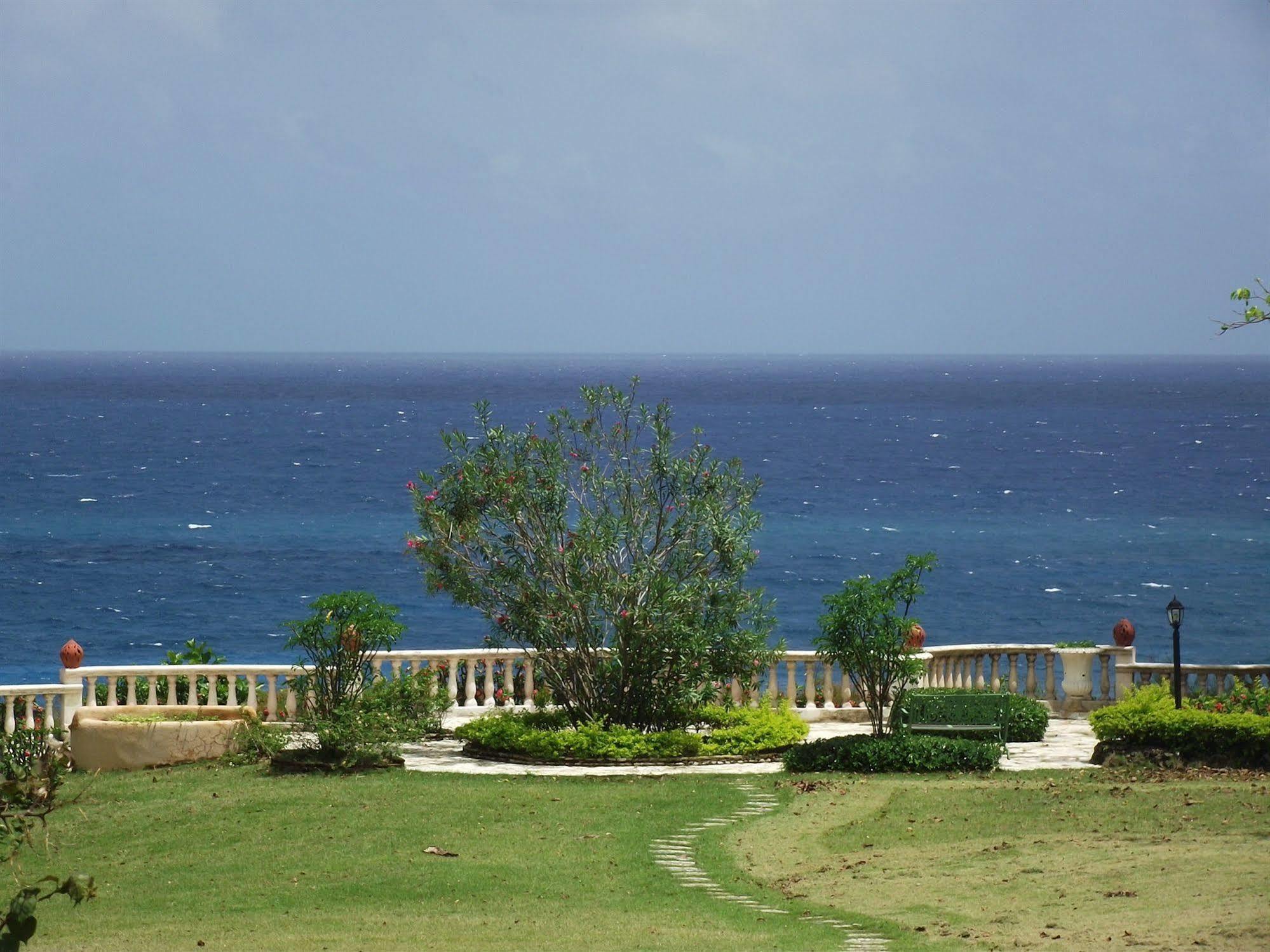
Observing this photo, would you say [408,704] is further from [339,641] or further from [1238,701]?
[1238,701]

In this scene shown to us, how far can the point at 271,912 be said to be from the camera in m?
13.6

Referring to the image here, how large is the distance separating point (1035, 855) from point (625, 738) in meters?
7.05

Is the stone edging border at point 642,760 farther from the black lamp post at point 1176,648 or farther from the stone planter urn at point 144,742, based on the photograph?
the black lamp post at point 1176,648

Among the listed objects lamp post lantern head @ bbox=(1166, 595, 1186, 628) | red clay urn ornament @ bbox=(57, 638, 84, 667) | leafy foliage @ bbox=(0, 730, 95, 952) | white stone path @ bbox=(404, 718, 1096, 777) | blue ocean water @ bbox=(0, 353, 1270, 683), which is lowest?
blue ocean water @ bbox=(0, 353, 1270, 683)

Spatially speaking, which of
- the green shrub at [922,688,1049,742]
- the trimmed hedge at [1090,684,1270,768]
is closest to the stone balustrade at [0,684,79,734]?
the green shrub at [922,688,1049,742]

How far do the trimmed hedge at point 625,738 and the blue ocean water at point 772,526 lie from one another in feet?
60.9

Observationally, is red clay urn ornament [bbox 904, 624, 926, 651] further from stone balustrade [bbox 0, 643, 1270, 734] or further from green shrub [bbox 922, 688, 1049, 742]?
green shrub [bbox 922, 688, 1049, 742]

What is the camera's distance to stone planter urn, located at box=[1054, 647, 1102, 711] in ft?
82.0

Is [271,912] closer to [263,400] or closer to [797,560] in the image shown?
[797,560]

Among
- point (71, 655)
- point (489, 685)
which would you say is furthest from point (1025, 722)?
point (71, 655)

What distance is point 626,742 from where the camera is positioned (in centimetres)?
2072

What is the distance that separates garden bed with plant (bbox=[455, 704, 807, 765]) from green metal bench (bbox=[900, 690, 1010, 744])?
142 centimetres

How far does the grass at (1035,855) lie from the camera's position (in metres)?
12.1

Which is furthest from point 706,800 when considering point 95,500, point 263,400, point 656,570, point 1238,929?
point 263,400
